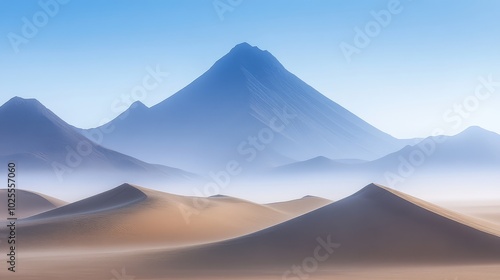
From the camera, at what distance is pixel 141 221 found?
54188mm

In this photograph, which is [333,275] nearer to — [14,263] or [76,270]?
[76,270]

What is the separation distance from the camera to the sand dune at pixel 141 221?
163ft

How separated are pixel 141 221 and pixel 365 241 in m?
21.4

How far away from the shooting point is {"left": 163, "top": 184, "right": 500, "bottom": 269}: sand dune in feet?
116

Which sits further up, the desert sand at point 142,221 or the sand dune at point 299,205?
the sand dune at point 299,205

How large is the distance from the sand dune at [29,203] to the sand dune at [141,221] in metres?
16.9

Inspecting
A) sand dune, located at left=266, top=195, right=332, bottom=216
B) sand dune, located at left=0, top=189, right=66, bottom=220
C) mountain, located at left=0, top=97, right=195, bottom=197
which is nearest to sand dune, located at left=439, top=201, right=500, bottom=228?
Result: sand dune, located at left=266, top=195, right=332, bottom=216

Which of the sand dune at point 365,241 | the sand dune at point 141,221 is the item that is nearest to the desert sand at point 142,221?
the sand dune at point 141,221

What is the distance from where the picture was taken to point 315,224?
40.7m

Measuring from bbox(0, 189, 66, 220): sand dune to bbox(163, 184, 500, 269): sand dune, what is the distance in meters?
45.1

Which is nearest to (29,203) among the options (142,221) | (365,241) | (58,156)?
(142,221)

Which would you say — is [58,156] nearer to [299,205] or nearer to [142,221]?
[299,205]

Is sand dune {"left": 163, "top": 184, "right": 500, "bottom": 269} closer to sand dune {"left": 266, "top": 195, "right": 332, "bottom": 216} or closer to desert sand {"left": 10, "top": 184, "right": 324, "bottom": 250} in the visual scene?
desert sand {"left": 10, "top": 184, "right": 324, "bottom": 250}

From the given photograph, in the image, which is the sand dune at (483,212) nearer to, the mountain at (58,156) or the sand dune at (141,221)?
the sand dune at (141,221)
